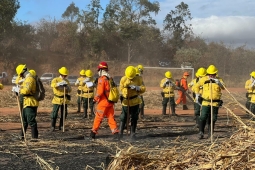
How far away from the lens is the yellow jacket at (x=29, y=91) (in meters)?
9.59

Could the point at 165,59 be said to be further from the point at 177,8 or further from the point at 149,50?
the point at 177,8

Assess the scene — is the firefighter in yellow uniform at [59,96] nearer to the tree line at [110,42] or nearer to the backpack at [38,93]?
the backpack at [38,93]

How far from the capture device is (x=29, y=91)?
31.6 feet

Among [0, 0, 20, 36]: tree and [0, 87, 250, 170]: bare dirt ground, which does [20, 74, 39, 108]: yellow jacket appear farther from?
[0, 0, 20, 36]: tree

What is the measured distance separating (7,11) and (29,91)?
34289 millimetres

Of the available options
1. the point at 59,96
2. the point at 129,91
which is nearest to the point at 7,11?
the point at 59,96

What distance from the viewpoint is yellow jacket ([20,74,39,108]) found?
377 inches

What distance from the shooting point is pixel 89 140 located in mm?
10383

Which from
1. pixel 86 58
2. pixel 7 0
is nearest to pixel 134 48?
pixel 86 58

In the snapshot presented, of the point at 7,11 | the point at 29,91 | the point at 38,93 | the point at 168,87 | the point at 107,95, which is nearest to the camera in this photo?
the point at 29,91

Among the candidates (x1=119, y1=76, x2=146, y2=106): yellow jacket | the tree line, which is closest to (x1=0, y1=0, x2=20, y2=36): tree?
the tree line

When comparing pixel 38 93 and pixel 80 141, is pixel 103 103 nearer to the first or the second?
pixel 80 141

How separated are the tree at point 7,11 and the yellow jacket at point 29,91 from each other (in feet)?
109

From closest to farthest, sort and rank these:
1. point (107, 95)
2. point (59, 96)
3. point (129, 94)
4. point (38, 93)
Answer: point (38, 93)
point (107, 95)
point (129, 94)
point (59, 96)
